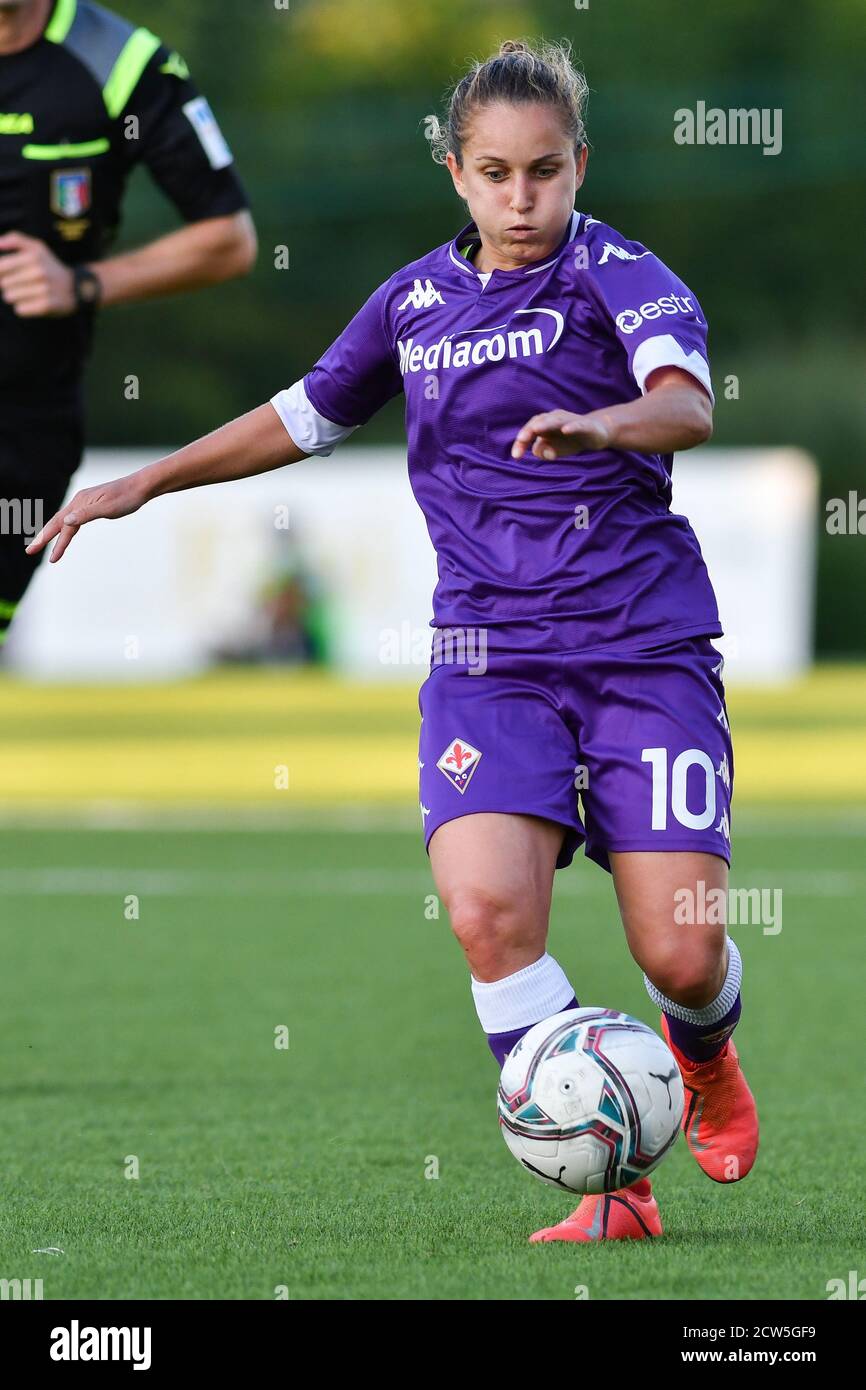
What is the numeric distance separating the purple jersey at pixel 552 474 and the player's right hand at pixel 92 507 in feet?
1.96

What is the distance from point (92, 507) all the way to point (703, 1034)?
1.73 meters

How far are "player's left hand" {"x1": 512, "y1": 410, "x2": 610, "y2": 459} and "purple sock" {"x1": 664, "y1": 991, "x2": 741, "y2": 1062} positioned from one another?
4.97 ft

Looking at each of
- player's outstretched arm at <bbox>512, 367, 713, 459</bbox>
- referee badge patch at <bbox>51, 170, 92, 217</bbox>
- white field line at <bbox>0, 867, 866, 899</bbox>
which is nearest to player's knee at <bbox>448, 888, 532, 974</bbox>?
player's outstretched arm at <bbox>512, 367, 713, 459</bbox>

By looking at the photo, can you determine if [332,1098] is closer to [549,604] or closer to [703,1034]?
[703,1034]

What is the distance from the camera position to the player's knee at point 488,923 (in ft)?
14.6

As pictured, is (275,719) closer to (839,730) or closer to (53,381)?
(839,730)

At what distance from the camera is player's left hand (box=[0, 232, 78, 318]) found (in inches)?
229

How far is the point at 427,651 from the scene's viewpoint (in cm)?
512

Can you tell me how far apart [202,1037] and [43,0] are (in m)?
3.42

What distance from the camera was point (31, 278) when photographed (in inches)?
229

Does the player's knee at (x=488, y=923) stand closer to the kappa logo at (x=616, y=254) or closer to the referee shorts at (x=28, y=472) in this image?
the kappa logo at (x=616, y=254)

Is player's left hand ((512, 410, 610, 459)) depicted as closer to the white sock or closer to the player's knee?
the player's knee
